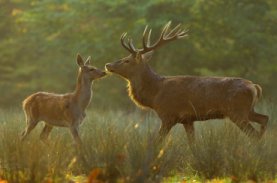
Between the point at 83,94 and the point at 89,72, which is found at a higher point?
the point at 89,72

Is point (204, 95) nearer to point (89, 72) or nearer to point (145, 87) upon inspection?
point (145, 87)

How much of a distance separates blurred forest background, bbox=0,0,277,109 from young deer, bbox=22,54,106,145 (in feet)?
34.9

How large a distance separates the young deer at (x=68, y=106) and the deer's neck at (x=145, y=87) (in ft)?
1.84

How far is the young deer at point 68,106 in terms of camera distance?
14.1 m

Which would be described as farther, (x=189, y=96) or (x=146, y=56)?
(x=146, y=56)

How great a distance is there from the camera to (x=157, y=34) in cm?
2548

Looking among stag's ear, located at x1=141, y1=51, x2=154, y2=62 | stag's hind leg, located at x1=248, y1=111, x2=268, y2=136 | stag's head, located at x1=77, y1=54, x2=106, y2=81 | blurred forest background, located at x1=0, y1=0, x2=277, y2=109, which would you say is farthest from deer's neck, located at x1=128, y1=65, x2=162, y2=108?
blurred forest background, located at x1=0, y1=0, x2=277, y2=109

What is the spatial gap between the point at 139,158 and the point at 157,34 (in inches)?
663

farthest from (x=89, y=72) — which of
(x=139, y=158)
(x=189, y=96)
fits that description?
(x=139, y=158)

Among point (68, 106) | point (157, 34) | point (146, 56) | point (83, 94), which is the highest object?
point (146, 56)

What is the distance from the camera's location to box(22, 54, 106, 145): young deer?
14.1 metres

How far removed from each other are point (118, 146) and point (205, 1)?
16.3 meters

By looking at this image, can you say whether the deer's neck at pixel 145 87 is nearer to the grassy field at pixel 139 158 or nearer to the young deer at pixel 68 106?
the young deer at pixel 68 106

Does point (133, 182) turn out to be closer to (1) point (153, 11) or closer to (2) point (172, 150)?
(2) point (172, 150)
